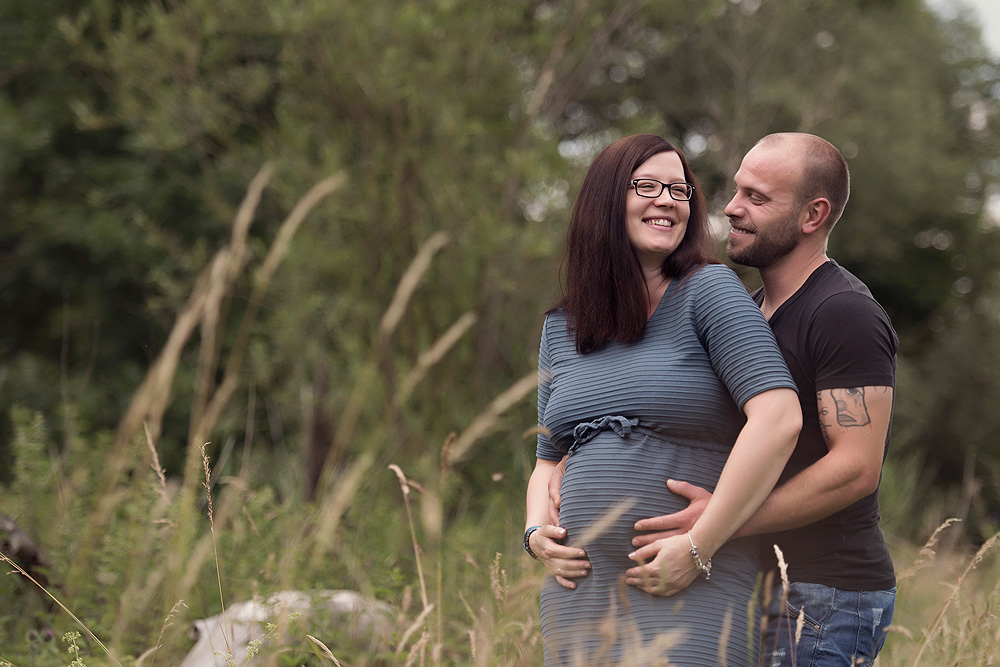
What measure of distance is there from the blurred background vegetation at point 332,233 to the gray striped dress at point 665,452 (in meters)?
0.36

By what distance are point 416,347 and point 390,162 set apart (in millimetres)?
1346

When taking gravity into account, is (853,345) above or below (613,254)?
below

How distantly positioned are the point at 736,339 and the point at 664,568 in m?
0.52

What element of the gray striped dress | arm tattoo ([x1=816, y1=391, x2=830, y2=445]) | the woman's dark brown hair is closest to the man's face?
the woman's dark brown hair

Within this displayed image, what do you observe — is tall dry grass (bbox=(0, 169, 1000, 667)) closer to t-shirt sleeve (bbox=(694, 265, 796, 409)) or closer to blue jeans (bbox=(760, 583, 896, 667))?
blue jeans (bbox=(760, 583, 896, 667))

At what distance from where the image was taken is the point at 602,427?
205 centimetres

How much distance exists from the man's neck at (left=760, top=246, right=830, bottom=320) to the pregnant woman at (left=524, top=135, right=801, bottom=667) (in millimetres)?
234

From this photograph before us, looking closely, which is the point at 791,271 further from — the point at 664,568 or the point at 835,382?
the point at 664,568

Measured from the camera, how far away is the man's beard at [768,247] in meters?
2.24

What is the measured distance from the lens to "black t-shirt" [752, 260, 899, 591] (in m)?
1.98

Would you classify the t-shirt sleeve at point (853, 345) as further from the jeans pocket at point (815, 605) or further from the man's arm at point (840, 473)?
the jeans pocket at point (815, 605)

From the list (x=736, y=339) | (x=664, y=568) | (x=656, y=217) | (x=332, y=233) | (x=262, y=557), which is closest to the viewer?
(x=664, y=568)

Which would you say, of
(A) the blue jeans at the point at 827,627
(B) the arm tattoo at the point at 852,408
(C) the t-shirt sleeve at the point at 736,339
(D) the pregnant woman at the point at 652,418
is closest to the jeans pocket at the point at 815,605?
(A) the blue jeans at the point at 827,627

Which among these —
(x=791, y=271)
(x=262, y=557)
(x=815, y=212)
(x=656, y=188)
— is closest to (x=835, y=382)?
(x=791, y=271)
